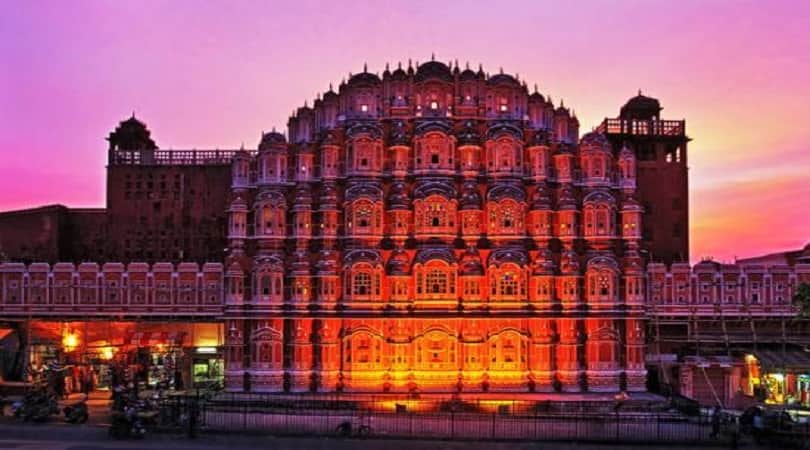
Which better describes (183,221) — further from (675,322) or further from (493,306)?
(675,322)

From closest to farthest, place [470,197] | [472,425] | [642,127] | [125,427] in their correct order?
[125,427] → [472,425] → [470,197] → [642,127]

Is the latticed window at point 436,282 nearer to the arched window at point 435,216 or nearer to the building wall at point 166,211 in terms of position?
the arched window at point 435,216

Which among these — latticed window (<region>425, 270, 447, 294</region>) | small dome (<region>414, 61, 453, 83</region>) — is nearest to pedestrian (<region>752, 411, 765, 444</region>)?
latticed window (<region>425, 270, 447, 294</region>)

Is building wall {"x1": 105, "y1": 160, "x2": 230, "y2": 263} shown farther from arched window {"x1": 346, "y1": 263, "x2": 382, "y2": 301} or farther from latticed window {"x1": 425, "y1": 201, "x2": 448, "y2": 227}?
latticed window {"x1": 425, "y1": 201, "x2": 448, "y2": 227}

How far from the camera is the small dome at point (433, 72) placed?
60.2 meters

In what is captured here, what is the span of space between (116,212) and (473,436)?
43.5 meters

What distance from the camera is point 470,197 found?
2275 inches

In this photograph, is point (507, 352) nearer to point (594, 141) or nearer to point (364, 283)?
point (364, 283)

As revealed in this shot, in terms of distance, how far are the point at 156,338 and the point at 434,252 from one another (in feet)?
70.3

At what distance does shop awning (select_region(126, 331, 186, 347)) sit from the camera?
62.5m

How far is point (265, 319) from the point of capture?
57.2m

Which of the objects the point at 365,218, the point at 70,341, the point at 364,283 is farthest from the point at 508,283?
the point at 70,341

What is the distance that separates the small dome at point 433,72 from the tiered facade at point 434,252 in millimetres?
104

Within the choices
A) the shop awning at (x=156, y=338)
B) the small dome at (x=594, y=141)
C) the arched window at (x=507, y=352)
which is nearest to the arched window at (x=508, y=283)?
the arched window at (x=507, y=352)
